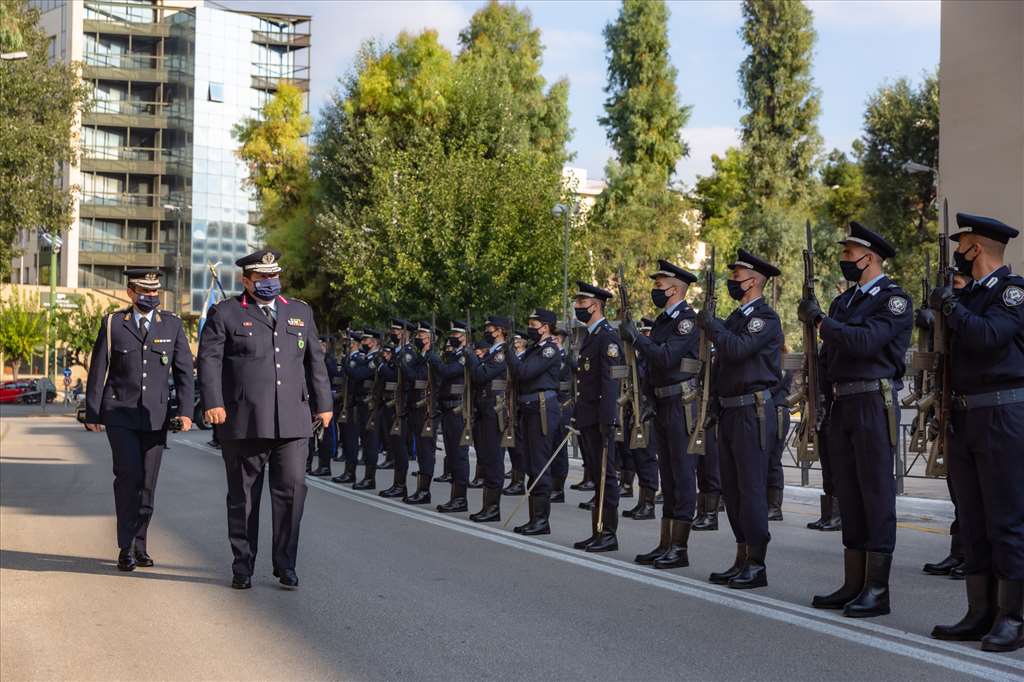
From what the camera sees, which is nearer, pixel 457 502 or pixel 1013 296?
pixel 1013 296

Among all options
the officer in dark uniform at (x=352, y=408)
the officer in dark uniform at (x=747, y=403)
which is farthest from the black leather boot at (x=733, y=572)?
the officer in dark uniform at (x=352, y=408)

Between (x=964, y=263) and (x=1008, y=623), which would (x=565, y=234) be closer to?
(x=964, y=263)

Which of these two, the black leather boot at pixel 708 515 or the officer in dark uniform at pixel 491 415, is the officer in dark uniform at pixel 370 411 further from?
the black leather boot at pixel 708 515

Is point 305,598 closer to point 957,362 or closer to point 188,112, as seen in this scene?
point 957,362

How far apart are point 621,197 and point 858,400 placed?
5118 cm

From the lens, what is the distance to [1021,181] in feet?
61.9

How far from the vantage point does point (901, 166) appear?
46.7 m

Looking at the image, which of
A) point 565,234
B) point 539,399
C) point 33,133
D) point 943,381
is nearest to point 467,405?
point 539,399

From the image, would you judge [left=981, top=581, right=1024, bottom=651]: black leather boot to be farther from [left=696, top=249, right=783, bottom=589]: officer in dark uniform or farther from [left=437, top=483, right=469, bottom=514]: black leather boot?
[left=437, top=483, right=469, bottom=514]: black leather boot

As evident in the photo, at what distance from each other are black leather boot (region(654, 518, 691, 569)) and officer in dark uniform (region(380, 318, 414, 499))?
19.7ft

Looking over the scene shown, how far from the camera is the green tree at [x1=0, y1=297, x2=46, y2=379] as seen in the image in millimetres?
61438

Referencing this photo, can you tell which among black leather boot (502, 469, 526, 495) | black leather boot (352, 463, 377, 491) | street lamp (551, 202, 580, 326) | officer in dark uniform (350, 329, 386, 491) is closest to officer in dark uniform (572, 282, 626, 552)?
black leather boot (502, 469, 526, 495)

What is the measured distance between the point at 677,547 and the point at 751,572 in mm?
1064

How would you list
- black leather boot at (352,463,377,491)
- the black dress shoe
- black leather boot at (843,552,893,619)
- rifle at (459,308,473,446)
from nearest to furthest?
black leather boot at (843,552,893,619) < the black dress shoe < rifle at (459,308,473,446) < black leather boot at (352,463,377,491)
